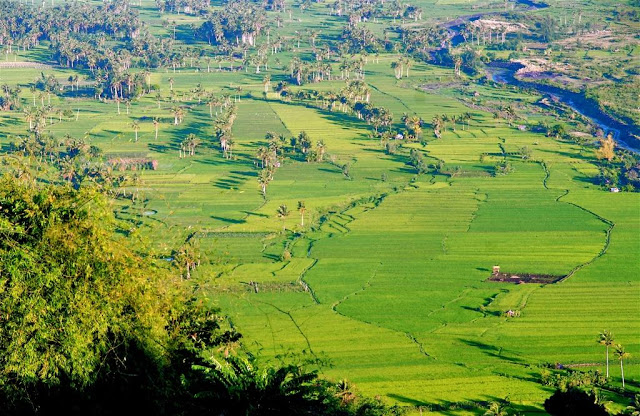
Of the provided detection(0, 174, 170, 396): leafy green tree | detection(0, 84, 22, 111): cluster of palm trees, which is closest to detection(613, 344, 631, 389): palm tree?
detection(0, 174, 170, 396): leafy green tree

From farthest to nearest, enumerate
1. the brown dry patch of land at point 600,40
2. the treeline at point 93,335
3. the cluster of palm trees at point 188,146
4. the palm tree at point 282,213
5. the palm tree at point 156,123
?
the brown dry patch of land at point 600,40 → the palm tree at point 156,123 → the cluster of palm trees at point 188,146 → the palm tree at point 282,213 → the treeline at point 93,335

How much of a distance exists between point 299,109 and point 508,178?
42.2 m

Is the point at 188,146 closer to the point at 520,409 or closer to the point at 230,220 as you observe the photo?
the point at 230,220

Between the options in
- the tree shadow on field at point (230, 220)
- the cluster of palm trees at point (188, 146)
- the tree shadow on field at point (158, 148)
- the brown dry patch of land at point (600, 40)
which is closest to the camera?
the tree shadow on field at point (230, 220)

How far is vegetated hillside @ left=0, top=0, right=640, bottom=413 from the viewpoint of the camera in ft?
168

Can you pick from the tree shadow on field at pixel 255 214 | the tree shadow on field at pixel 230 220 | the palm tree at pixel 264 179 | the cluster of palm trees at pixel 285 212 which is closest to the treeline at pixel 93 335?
the cluster of palm trees at pixel 285 212

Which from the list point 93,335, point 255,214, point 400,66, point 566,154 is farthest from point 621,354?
point 400,66

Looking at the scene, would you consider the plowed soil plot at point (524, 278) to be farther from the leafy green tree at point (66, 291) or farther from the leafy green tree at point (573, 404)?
the leafy green tree at point (66, 291)

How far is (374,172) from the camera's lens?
93688 millimetres

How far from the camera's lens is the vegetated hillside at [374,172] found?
5122 cm

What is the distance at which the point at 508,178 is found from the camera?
92.2 m

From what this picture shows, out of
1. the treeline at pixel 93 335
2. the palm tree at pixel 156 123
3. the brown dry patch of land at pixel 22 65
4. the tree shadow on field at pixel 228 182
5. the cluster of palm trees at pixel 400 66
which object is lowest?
the tree shadow on field at pixel 228 182

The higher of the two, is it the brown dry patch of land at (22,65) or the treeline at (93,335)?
the treeline at (93,335)

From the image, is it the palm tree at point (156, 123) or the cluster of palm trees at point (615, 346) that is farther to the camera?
the palm tree at point (156, 123)
